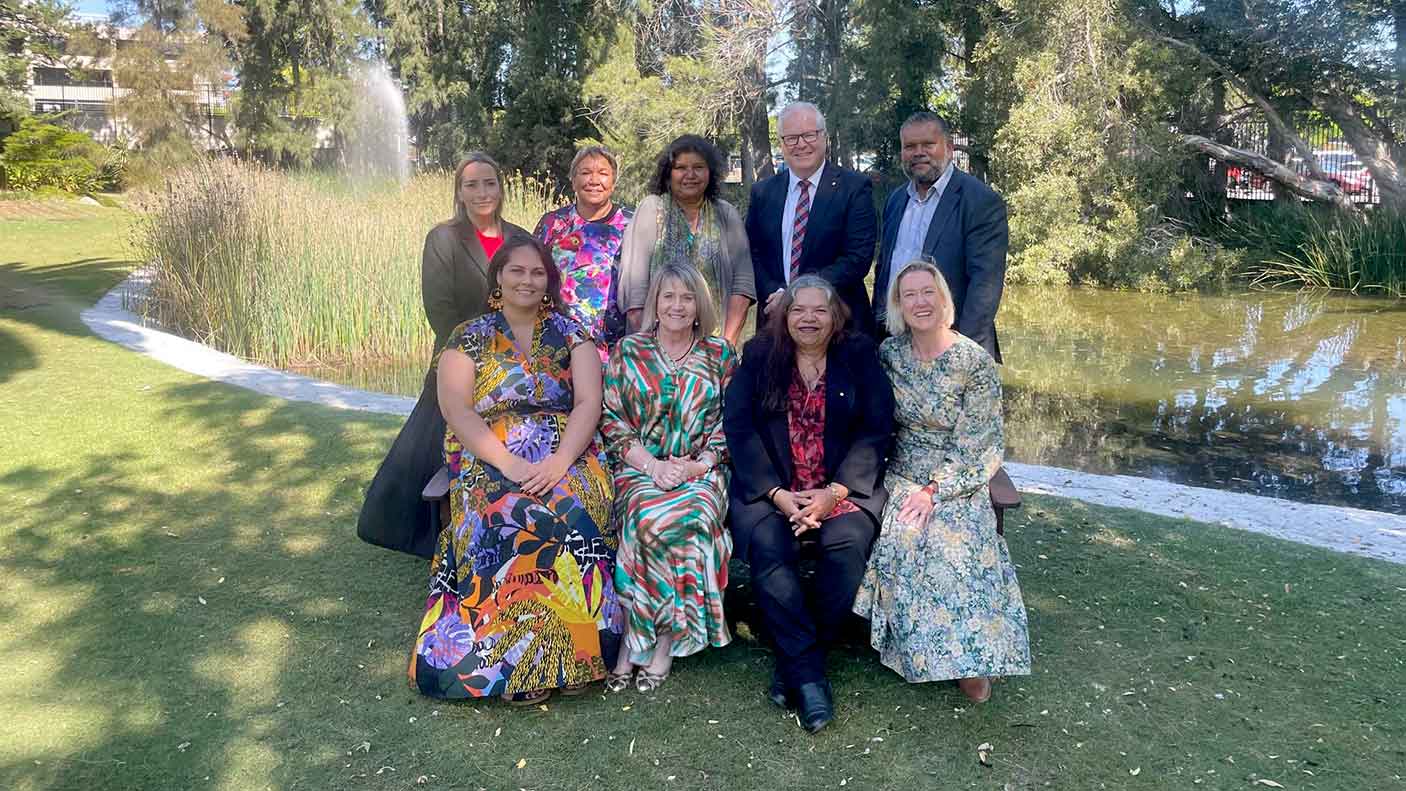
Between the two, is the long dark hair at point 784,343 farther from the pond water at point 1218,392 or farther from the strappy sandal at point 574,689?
the pond water at point 1218,392

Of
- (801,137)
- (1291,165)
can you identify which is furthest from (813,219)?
(1291,165)

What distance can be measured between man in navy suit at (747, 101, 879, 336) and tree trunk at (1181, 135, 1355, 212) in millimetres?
15388

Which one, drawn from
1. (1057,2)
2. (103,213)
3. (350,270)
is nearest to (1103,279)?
(1057,2)

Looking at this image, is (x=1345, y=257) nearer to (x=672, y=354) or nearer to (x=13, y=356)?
(x=672, y=354)

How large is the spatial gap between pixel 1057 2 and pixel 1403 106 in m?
5.47

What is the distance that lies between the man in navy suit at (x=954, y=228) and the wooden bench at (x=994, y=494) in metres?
0.61

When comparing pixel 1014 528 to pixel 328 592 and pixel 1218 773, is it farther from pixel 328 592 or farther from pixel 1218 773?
pixel 328 592

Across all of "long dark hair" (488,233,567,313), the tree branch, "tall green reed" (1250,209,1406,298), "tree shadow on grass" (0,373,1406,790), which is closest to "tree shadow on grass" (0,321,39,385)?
"tree shadow on grass" (0,373,1406,790)

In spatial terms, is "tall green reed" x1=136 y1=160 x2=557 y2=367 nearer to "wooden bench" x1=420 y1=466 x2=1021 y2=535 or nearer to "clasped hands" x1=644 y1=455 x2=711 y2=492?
"wooden bench" x1=420 y1=466 x2=1021 y2=535

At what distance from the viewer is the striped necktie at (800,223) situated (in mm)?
4262

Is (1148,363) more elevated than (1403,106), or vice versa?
(1403,106)

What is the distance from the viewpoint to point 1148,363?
10398 mm

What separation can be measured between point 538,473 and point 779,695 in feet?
3.37

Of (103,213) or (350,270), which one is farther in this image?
(103,213)
